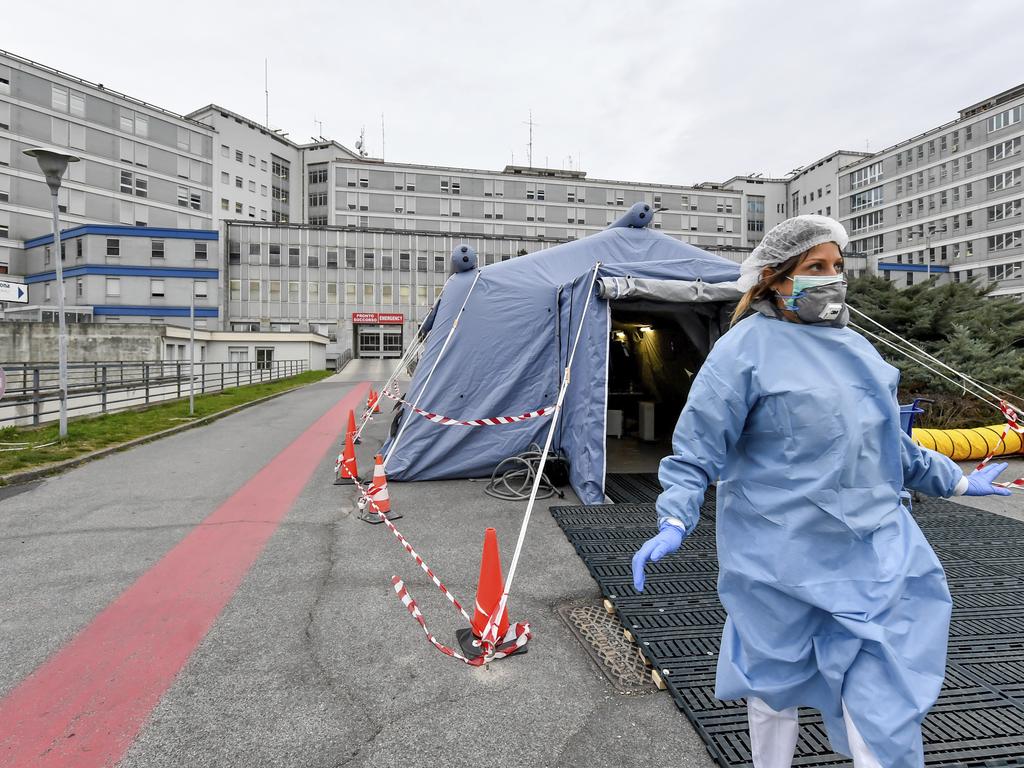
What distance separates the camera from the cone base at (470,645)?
319cm

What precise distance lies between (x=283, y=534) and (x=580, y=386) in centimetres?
363

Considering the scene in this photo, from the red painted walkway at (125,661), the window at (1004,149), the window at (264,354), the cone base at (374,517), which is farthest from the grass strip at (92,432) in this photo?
the window at (1004,149)

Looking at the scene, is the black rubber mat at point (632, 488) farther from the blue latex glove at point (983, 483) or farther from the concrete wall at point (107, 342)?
the concrete wall at point (107, 342)

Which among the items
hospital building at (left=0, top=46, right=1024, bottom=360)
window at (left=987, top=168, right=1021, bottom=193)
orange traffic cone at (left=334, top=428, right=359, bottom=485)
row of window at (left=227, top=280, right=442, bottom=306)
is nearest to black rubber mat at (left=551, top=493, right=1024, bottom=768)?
orange traffic cone at (left=334, top=428, right=359, bottom=485)

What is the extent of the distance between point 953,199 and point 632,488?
63404mm

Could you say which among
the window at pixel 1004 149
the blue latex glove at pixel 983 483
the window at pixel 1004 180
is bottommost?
A: the blue latex glove at pixel 983 483

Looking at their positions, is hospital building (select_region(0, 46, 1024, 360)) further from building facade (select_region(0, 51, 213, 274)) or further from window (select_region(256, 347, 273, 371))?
window (select_region(256, 347, 273, 371))

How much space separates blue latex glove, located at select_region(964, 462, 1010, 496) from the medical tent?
4.38 meters

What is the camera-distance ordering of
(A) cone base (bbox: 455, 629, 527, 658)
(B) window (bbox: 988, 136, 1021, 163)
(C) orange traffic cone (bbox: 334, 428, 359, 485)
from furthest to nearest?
(B) window (bbox: 988, 136, 1021, 163)
(C) orange traffic cone (bbox: 334, 428, 359, 485)
(A) cone base (bbox: 455, 629, 527, 658)

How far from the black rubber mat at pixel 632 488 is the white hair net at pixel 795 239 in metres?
4.70

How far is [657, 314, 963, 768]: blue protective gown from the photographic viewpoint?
164 cm

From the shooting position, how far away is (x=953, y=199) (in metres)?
52.2

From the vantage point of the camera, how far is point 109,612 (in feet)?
12.3

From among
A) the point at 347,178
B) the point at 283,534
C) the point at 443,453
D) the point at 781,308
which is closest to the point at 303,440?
the point at 443,453
